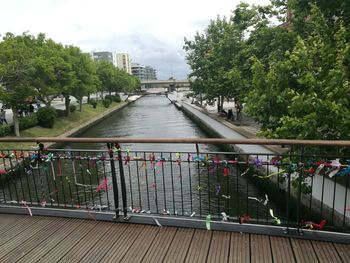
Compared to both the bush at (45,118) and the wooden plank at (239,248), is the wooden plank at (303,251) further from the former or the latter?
the bush at (45,118)

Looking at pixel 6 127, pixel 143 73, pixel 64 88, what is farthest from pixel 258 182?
pixel 143 73

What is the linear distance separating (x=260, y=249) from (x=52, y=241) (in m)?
2.71

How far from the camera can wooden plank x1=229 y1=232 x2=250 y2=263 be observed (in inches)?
140

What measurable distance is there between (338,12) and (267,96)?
330cm

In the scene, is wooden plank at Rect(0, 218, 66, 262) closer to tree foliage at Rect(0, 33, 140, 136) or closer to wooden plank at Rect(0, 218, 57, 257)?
wooden plank at Rect(0, 218, 57, 257)

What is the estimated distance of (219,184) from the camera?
21.3ft

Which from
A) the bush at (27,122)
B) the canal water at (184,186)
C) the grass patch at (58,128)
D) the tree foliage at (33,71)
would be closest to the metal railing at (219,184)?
the canal water at (184,186)

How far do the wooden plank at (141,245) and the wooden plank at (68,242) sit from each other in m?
0.80

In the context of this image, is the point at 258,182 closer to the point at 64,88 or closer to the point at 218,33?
the point at 64,88

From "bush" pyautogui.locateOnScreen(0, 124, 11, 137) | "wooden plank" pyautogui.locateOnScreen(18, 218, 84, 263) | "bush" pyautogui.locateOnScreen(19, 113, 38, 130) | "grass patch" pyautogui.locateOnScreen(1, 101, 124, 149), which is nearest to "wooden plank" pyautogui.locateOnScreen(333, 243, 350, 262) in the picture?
"wooden plank" pyautogui.locateOnScreen(18, 218, 84, 263)

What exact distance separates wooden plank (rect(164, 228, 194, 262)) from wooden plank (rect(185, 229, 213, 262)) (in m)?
0.06

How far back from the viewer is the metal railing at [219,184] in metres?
4.18

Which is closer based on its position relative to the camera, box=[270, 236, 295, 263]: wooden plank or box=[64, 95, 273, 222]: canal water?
box=[270, 236, 295, 263]: wooden plank

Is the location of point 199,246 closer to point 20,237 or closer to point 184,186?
point 20,237
